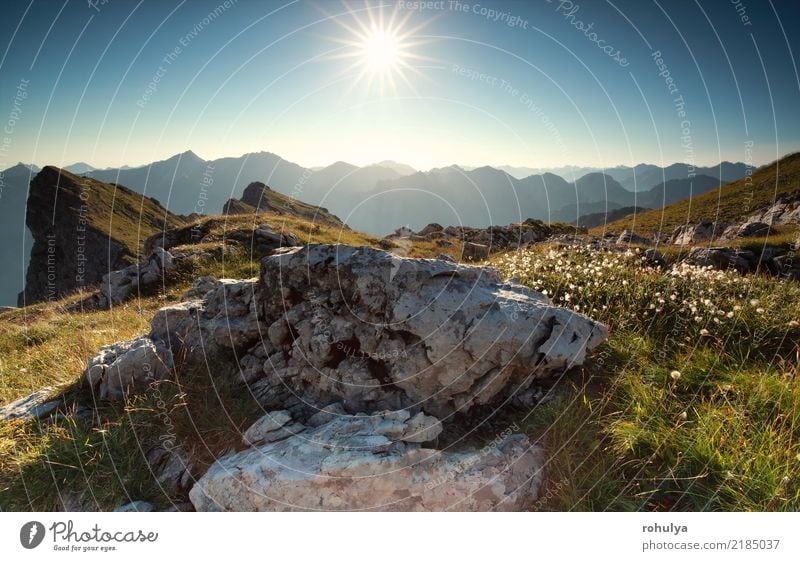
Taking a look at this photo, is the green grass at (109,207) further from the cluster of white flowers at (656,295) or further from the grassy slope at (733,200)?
the grassy slope at (733,200)

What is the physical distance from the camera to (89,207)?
100 metres

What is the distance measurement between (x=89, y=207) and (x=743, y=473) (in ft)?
428

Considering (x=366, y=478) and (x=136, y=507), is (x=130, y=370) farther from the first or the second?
(x=366, y=478)

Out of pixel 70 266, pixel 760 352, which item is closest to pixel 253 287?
pixel 760 352

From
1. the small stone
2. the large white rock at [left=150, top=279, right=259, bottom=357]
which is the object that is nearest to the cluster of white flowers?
the large white rock at [left=150, top=279, right=259, bottom=357]

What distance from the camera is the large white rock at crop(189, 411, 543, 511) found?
417cm

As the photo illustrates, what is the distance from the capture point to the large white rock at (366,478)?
4.17 meters

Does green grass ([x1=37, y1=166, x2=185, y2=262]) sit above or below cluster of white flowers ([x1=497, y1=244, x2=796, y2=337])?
above

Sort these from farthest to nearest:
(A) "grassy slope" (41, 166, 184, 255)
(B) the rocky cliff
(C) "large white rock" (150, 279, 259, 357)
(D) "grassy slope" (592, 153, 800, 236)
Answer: (A) "grassy slope" (41, 166, 184, 255)
(B) the rocky cliff
(D) "grassy slope" (592, 153, 800, 236)
(C) "large white rock" (150, 279, 259, 357)

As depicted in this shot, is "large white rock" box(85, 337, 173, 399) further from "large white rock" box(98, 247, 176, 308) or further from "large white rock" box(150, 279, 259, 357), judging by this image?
"large white rock" box(98, 247, 176, 308)

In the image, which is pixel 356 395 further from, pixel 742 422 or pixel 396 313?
pixel 742 422

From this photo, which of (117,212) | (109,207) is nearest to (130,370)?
(117,212)

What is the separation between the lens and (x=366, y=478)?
4.16 meters

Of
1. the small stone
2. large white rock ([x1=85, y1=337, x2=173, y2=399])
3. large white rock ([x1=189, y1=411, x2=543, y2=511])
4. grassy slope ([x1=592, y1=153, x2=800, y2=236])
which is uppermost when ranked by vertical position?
grassy slope ([x1=592, y1=153, x2=800, y2=236])
